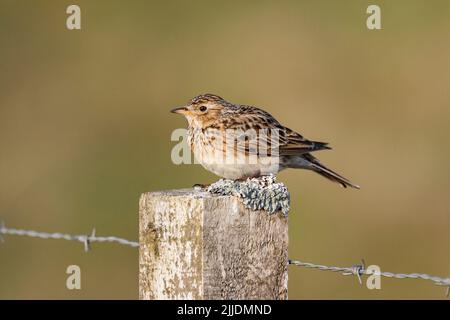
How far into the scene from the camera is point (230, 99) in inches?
561

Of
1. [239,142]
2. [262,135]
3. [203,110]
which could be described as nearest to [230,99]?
[203,110]

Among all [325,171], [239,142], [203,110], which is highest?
[203,110]

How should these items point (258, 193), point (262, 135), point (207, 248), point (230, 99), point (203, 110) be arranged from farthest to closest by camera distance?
point (230, 99)
point (203, 110)
point (262, 135)
point (258, 193)
point (207, 248)

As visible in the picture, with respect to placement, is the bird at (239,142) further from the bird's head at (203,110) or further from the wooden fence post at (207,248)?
the wooden fence post at (207,248)

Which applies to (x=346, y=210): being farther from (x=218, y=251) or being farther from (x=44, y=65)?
(x=218, y=251)

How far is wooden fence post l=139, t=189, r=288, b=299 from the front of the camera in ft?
15.2

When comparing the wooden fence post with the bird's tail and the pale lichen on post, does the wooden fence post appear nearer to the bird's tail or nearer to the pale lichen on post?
the pale lichen on post

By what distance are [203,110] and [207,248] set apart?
399cm

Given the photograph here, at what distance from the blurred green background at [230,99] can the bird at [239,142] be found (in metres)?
2.74

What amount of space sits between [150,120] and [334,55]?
293 centimetres

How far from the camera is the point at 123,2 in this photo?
56.5ft

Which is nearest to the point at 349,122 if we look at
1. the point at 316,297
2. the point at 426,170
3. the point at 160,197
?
the point at 426,170

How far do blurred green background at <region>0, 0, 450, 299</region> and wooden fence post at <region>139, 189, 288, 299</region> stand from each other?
594 cm

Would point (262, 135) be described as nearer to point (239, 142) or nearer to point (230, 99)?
point (239, 142)
